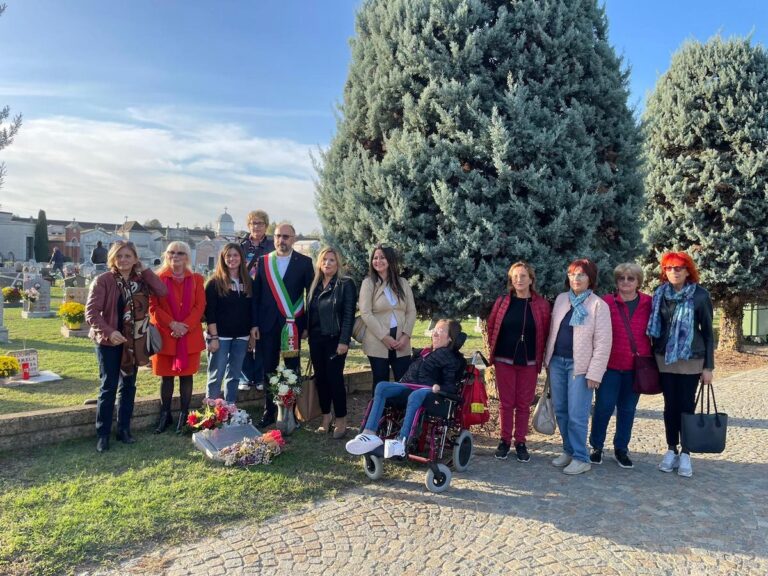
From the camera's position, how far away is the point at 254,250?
6379mm

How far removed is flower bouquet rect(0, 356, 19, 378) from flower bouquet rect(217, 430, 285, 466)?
420cm

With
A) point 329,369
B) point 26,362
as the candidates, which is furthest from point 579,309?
point 26,362

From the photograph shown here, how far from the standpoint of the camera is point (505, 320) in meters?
5.06

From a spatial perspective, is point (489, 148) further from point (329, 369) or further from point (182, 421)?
point (182, 421)

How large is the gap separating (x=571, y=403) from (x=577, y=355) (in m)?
0.44

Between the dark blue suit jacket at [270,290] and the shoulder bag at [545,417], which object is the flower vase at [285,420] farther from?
the shoulder bag at [545,417]

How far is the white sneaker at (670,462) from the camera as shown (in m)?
4.94

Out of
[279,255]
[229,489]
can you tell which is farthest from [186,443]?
[279,255]

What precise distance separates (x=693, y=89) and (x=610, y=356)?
9369mm

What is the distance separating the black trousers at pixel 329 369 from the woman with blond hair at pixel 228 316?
0.75 m

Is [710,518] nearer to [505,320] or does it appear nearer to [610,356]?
[610,356]

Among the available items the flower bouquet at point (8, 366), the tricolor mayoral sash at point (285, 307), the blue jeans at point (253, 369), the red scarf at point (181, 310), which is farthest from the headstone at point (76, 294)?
the tricolor mayoral sash at point (285, 307)

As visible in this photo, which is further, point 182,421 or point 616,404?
point 182,421

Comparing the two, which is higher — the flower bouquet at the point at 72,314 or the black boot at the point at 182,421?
the flower bouquet at the point at 72,314
